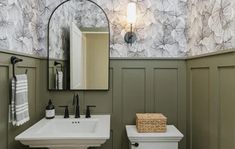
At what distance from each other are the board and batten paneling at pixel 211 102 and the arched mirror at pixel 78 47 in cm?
88

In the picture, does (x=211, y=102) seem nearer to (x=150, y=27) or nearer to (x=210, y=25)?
(x=210, y=25)

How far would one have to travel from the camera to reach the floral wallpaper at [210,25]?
5.32 feet

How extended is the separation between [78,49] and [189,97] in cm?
124

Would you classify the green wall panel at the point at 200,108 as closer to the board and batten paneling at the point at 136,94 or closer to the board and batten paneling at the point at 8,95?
the board and batten paneling at the point at 136,94

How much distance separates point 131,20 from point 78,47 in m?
0.60

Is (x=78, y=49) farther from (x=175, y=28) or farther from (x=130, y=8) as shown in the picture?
(x=175, y=28)

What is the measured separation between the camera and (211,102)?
6.21ft

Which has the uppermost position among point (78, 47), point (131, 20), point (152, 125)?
point (131, 20)

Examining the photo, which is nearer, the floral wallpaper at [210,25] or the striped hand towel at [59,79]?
the floral wallpaper at [210,25]

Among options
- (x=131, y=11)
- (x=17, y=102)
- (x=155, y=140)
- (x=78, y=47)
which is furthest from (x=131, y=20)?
(x=17, y=102)

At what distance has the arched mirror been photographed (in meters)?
2.44

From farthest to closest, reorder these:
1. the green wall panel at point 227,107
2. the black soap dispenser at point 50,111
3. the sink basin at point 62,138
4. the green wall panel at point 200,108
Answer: the black soap dispenser at point 50,111, the green wall panel at point 200,108, the sink basin at point 62,138, the green wall panel at point 227,107

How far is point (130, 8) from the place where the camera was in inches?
93.4

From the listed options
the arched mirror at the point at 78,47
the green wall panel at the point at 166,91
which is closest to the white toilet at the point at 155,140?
the green wall panel at the point at 166,91
